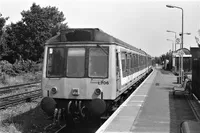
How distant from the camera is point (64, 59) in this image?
8.95 meters

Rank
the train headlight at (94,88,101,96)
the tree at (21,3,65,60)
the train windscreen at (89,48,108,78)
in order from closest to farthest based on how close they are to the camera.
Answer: the train headlight at (94,88,101,96) → the train windscreen at (89,48,108,78) → the tree at (21,3,65,60)

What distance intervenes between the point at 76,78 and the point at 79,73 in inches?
7.1

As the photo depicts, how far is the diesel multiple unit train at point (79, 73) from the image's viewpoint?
8617 millimetres

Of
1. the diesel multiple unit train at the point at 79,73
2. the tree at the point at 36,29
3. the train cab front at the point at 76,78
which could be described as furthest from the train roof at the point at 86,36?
the tree at the point at 36,29

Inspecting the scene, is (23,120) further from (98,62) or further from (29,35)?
(29,35)

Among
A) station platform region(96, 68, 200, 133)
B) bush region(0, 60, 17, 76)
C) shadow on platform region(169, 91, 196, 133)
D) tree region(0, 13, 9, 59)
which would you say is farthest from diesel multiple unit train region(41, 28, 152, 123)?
tree region(0, 13, 9, 59)

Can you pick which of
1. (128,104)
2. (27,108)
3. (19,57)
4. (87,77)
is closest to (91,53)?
(87,77)

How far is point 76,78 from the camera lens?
345 inches

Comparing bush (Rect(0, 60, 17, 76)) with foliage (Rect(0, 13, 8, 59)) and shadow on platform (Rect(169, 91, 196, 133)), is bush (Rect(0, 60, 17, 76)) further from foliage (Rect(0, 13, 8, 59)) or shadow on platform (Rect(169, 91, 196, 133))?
shadow on platform (Rect(169, 91, 196, 133))

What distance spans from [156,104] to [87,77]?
3.94 metres

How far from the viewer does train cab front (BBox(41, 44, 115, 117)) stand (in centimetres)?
860

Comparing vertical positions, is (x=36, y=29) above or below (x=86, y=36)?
above

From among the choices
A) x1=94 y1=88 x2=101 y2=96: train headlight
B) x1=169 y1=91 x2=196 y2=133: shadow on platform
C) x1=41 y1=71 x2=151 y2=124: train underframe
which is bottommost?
x1=169 y1=91 x2=196 y2=133: shadow on platform

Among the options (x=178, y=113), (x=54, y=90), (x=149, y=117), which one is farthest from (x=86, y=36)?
(x=178, y=113)
